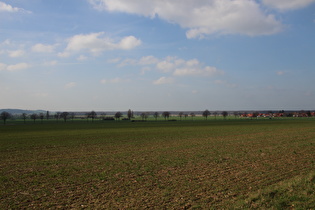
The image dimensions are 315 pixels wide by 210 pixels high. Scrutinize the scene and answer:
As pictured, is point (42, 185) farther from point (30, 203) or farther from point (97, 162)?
point (97, 162)

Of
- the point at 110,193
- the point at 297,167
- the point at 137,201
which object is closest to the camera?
the point at 137,201

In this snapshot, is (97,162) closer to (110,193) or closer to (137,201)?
(110,193)

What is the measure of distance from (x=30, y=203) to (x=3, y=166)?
9.88 meters

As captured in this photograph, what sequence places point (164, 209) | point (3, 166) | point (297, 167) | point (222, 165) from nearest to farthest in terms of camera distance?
point (164, 209) < point (297, 167) < point (222, 165) < point (3, 166)

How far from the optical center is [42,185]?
42.9 feet

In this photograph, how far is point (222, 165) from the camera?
17.1m

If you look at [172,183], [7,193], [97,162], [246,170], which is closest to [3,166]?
[97,162]

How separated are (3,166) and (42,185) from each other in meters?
7.33

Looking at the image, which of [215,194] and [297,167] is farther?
[297,167]

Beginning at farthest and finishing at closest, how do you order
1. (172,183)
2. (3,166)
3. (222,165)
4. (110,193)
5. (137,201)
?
(3,166) → (222,165) → (172,183) → (110,193) → (137,201)

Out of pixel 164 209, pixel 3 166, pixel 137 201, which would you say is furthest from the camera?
pixel 3 166

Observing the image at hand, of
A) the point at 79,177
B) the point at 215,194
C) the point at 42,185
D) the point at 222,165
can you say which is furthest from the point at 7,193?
the point at 222,165

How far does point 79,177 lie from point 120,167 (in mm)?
3214

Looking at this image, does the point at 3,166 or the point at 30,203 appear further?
the point at 3,166
